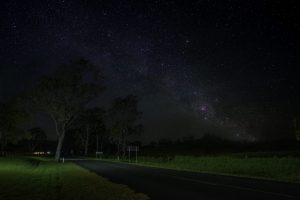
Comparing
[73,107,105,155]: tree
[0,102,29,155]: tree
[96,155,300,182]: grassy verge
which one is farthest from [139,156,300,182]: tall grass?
[73,107,105,155]: tree

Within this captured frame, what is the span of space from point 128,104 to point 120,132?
7.65 meters

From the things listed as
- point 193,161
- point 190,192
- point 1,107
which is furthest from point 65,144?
point 190,192

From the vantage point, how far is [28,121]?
67.5 meters

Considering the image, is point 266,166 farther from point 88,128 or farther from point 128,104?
point 88,128

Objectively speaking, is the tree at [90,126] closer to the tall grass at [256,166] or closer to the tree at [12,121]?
the tree at [12,121]

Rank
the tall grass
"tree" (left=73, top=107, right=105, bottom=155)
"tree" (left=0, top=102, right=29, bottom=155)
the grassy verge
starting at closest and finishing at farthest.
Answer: the grassy verge < the tall grass < "tree" (left=0, top=102, right=29, bottom=155) < "tree" (left=73, top=107, right=105, bottom=155)

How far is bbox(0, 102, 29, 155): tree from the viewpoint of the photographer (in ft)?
220

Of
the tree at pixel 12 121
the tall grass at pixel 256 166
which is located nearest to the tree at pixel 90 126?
the tree at pixel 12 121

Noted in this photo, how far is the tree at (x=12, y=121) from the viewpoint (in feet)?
220

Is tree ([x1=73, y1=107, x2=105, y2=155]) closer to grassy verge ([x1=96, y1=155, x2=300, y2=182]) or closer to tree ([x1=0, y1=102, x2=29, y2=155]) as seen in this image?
tree ([x1=0, y1=102, x2=29, y2=155])

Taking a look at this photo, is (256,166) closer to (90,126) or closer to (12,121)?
(12,121)

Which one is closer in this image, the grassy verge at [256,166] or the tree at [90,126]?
the grassy verge at [256,166]

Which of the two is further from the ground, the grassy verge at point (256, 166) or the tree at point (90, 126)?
the tree at point (90, 126)

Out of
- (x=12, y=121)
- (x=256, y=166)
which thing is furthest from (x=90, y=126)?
(x=256, y=166)
